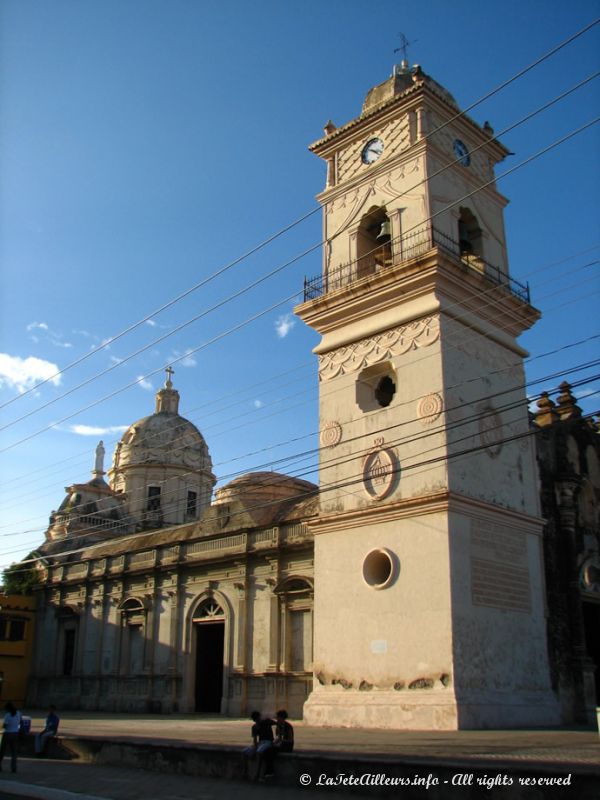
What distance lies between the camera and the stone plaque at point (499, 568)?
18.4 m

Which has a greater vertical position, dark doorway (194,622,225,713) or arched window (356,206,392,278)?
arched window (356,206,392,278)

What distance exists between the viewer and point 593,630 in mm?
23797

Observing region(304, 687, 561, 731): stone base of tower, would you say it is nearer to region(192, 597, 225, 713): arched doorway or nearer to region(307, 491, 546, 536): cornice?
region(307, 491, 546, 536): cornice

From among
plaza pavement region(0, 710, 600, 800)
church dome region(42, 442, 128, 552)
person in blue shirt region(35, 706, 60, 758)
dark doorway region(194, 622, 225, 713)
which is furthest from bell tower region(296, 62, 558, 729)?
church dome region(42, 442, 128, 552)

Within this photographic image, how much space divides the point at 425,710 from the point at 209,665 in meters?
13.1

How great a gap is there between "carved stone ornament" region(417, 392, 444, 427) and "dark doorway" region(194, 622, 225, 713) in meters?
12.5

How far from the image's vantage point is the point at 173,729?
1903 centimetres

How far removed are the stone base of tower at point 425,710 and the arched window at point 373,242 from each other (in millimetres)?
11012

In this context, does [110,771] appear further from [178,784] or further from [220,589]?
[220,589]

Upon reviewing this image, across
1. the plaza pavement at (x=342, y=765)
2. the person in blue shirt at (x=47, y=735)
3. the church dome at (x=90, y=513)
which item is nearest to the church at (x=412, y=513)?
the plaza pavement at (x=342, y=765)

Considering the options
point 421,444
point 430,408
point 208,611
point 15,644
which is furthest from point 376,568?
point 15,644

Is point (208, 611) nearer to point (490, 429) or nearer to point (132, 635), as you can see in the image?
point (132, 635)

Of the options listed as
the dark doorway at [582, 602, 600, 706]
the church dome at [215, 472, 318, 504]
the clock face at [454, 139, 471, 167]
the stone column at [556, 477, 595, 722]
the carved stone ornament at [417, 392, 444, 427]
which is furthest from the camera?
the church dome at [215, 472, 318, 504]

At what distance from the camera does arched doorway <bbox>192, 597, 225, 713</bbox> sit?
27.6 m
